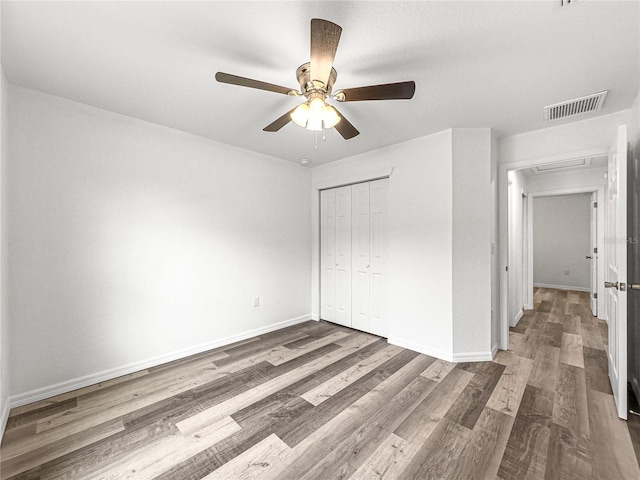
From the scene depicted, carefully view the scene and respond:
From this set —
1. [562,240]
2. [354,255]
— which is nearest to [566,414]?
[354,255]

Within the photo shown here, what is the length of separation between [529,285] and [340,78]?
4971 mm

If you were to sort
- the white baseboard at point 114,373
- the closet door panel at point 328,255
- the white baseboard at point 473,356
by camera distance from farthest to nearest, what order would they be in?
the closet door panel at point 328,255 < the white baseboard at point 473,356 < the white baseboard at point 114,373

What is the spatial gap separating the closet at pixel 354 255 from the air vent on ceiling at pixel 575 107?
5.59 feet

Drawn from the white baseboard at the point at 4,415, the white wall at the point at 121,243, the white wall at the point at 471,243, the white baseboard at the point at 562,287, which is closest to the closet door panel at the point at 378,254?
the white wall at the point at 471,243

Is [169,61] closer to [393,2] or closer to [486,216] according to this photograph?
[393,2]

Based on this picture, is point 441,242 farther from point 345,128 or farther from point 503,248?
point 345,128

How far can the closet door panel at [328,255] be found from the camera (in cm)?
418

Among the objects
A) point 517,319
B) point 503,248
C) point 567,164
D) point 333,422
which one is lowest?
point 333,422

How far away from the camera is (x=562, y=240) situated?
6.68 metres

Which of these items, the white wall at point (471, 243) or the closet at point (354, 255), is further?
the closet at point (354, 255)

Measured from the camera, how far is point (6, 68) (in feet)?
6.08

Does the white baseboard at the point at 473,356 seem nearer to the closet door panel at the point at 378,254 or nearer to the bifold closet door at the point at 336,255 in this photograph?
the closet door panel at the point at 378,254

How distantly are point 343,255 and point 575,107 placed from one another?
9.49 feet

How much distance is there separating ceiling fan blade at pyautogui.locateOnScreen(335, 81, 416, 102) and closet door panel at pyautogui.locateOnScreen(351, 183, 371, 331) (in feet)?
7.03
